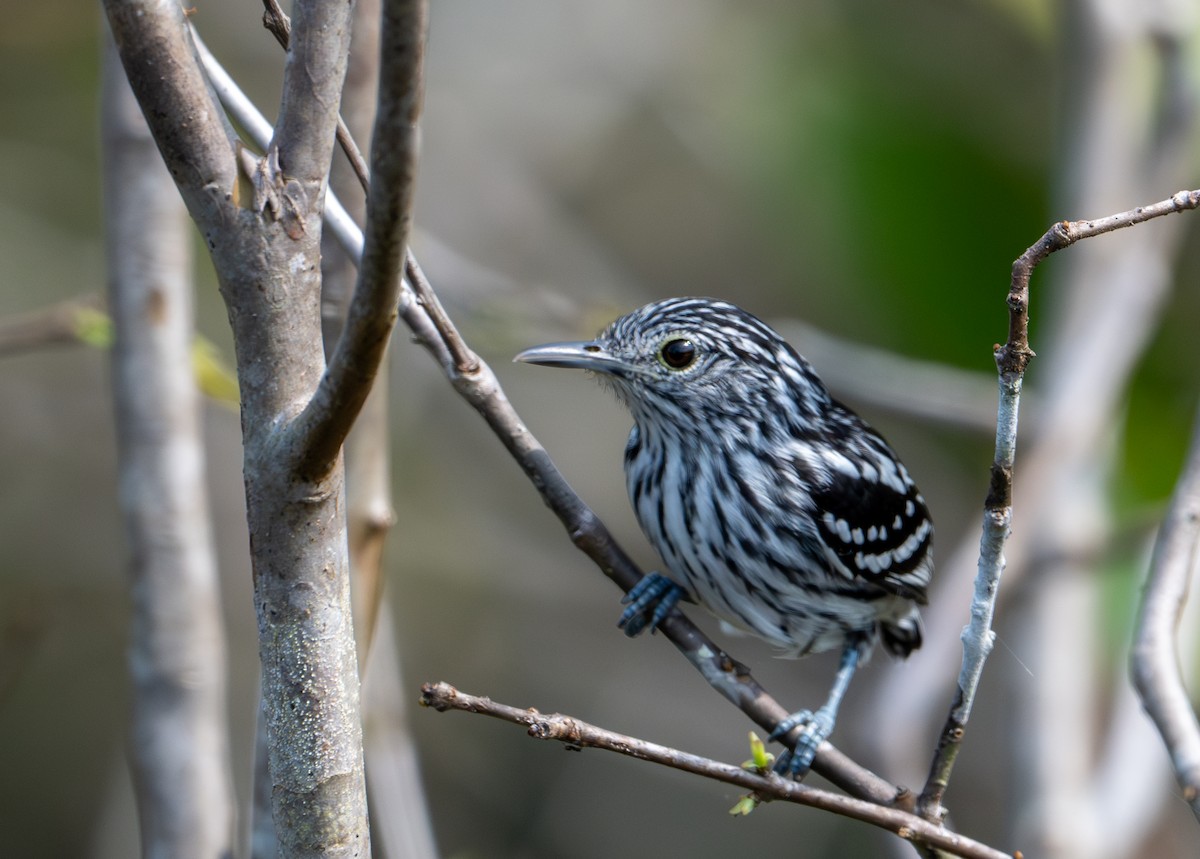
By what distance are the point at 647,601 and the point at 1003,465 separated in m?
1.58

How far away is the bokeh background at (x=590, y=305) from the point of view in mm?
6266

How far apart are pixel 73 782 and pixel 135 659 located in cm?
425

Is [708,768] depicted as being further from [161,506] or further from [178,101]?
[161,506]

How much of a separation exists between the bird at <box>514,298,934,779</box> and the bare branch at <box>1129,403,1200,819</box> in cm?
104

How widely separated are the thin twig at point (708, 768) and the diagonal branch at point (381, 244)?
1.36ft

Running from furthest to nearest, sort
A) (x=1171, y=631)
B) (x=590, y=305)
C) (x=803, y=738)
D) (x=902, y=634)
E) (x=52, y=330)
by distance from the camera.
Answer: (x=590, y=305), (x=902, y=634), (x=52, y=330), (x=803, y=738), (x=1171, y=631)

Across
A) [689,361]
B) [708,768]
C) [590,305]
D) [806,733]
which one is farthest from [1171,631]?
[590,305]

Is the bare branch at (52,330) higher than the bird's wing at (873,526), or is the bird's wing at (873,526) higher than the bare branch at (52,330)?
the bird's wing at (873,526)

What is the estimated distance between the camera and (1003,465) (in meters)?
1.94

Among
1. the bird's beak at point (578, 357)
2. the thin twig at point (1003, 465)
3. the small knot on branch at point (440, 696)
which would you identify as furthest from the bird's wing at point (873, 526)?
the small knot on branch at point (440, 696)

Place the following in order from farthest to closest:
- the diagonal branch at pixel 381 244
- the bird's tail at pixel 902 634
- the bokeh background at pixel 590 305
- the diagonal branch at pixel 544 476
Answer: the bokeh background at pixel 590 305 < the bird's tail at pixel 902 634 < the diagonal branch at pixel 544 476 < the diagonal branch at pixel 381 244

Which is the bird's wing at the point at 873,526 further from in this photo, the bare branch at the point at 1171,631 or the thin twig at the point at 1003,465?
the thin twig at the point at 1003,465

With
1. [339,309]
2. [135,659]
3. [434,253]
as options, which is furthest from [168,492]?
[434,253]

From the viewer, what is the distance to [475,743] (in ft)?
23.3
